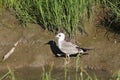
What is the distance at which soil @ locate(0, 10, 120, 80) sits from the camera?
289 inches

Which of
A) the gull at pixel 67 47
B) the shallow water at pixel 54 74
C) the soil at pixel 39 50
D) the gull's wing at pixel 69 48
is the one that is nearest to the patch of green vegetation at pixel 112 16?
the soil at pixel 39 50

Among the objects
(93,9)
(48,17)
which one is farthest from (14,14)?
(93,9)

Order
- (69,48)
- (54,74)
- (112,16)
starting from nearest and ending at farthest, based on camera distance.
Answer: (54,74)
(69,48)
(112,16)

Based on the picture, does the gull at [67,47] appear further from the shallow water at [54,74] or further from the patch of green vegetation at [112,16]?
the patch of green vegetation at [112,16]

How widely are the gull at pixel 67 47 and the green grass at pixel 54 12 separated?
0.28 m

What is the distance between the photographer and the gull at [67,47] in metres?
7.41

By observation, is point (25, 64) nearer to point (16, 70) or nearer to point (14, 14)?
point (16, 70)

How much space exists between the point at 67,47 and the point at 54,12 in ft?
2.13

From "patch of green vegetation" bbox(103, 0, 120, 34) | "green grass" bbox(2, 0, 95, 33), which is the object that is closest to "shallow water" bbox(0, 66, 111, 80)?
"green grass" bbox(2, 0, 95, 33)

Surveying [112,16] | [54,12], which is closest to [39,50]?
[54,12]

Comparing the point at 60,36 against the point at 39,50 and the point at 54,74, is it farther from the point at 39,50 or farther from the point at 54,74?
the point at 54,74

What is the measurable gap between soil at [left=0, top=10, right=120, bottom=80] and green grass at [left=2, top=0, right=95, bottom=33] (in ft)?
0.49

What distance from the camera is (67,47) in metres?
7.44

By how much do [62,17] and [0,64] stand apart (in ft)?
4.19
